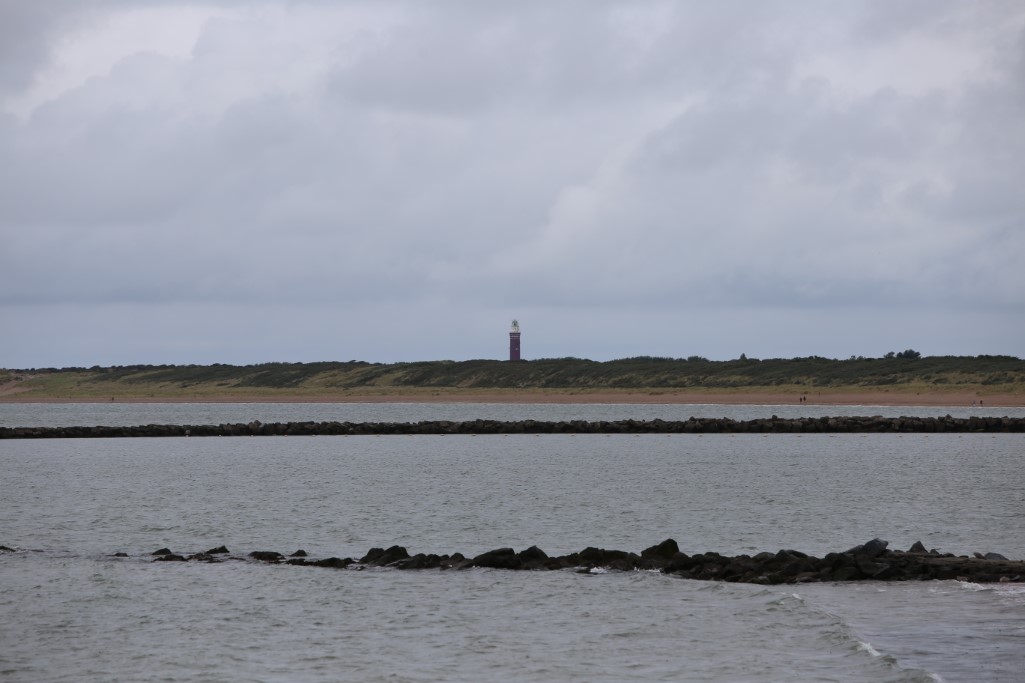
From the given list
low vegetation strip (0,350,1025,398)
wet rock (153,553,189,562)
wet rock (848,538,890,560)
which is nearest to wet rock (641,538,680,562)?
wet rock (848,538,890,560)

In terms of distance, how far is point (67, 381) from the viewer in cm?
13812

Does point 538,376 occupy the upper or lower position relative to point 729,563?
upper

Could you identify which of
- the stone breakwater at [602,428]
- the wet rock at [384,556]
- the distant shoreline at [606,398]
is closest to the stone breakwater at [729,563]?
the wet rock at [384,556]

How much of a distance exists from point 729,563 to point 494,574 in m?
4.11

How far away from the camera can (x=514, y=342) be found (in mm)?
143125

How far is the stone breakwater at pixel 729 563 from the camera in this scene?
20.4 metres

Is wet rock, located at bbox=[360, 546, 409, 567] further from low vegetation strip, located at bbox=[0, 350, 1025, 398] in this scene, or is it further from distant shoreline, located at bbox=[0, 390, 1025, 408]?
low vegetation strip, located at bbox=[0, 350, 1025, 398]

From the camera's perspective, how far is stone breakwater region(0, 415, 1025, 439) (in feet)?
216

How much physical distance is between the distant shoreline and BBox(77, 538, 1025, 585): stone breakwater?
67.5 m

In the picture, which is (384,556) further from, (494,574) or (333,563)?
(494,574)

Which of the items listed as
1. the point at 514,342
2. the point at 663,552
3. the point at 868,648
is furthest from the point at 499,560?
the point at 514,342

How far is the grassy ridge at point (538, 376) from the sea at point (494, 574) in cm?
4790

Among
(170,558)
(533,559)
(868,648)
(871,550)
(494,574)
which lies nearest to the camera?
(868,648)

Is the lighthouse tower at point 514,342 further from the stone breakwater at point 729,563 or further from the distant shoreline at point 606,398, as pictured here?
the stone breakwater at point 729,563
